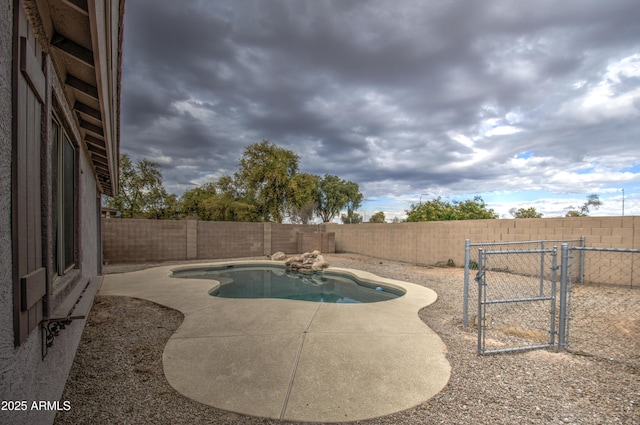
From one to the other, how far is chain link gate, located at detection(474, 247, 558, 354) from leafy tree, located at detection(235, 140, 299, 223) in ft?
50.7

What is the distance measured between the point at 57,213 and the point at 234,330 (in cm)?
256

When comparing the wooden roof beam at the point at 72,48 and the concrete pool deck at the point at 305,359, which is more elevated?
the wooden roof beam at the point at 72,48

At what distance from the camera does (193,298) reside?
594 centimetres

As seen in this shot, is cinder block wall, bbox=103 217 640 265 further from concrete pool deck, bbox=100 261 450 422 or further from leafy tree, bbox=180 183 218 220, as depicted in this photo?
leafy tree, bbox=180 183 218 220

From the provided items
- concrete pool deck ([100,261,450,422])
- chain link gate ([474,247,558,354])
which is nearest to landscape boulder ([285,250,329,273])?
chain link gate ([474,247,558,354])

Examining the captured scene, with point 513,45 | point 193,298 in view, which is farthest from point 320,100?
point 193,298

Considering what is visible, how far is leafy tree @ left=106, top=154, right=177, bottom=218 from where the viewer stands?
19.5 m

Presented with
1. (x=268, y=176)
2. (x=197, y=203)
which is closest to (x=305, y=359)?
(x=268, y=176)

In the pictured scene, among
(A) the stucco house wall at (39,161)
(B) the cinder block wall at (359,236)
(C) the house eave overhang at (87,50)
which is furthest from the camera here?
(B) the cinder block wall at (359,236)

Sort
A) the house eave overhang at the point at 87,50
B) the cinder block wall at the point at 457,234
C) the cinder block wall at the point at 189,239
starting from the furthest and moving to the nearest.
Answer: the cinder block wall at the point at 189,239 < the cinder block wall at the point at 457,234 < the house eave overhang at the point at 87,50

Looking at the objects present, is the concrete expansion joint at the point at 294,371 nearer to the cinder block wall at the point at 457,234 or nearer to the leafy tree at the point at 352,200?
the cinder block wall at the point at 457,234

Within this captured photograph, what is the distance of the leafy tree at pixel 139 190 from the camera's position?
19.5 meters

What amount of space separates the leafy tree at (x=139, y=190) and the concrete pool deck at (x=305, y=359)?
57.4 ft

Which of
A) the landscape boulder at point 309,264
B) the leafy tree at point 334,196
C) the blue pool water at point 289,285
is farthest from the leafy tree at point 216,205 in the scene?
the leafy tree at point 334,196
